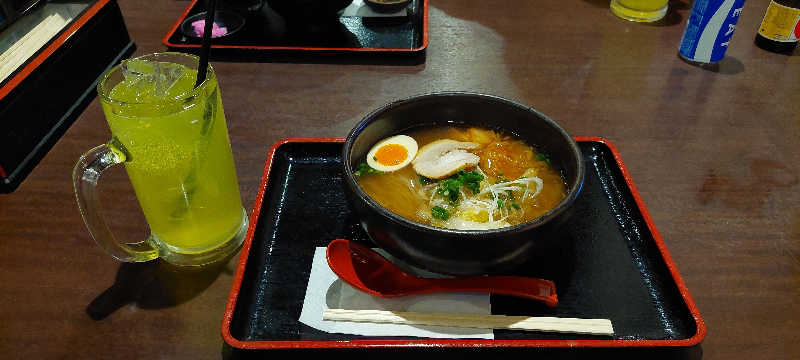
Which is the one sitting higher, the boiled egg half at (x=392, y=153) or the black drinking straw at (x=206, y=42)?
the black drinking straw at (x=206, y=42)

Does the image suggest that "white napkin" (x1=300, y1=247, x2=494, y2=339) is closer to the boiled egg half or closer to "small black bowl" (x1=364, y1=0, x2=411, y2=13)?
the boiled egg half

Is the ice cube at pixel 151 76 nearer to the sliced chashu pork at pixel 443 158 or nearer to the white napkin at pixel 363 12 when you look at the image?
the sliced chashu pork at pixel 443 158

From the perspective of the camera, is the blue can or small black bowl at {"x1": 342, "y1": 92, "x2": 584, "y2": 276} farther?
the blue can

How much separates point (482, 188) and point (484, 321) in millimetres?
292

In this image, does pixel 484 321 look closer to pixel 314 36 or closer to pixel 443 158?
pixel 443 158

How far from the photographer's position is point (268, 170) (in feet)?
3.82

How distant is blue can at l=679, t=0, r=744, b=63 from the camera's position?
160 centimetres

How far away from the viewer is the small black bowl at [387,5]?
1.92 meters

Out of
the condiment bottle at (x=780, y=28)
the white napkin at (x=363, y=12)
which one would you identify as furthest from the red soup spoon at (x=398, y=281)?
the condiment bottle at (x=780, y=28)

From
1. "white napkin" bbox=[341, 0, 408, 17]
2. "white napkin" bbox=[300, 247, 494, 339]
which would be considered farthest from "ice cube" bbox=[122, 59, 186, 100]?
"white napkin" bbox=[341, 0, 408, 17]

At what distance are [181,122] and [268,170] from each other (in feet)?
0.99

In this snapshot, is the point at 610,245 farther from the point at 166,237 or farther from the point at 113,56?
the point at 113,56

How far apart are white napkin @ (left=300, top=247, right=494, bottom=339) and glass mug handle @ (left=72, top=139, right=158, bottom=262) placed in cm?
34

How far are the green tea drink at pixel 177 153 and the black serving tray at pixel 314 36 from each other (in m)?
0.80
